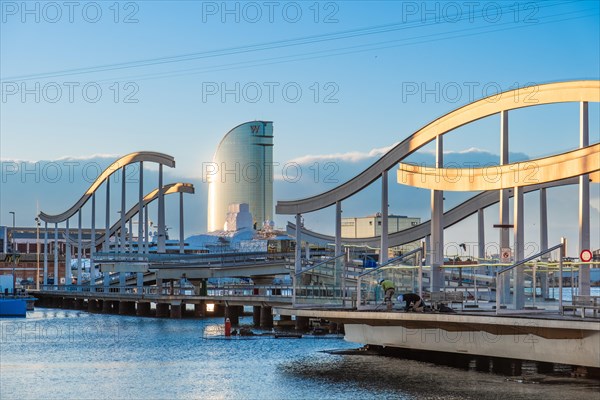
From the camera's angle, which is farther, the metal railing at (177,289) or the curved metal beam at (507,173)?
the metal railing at (177,289)

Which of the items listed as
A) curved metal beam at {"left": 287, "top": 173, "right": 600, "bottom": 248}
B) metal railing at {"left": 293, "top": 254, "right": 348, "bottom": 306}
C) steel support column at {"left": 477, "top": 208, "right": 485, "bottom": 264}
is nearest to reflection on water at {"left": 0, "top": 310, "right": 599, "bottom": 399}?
metal railing at {"left": 293, "top": 254, "right": 348, "bottom": 306}

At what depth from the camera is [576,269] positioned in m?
34.7

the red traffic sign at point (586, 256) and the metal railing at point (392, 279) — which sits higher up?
the red traffic sign at point (586, 256)

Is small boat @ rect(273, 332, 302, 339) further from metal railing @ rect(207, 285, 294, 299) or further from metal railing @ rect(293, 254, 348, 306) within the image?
metal railing @ rect(293, 254, 348, 306)

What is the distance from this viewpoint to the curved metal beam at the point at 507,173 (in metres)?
38.7

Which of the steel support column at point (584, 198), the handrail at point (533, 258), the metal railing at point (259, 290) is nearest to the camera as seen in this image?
the handrail at point (533, 258)

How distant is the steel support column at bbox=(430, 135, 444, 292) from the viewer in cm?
4172

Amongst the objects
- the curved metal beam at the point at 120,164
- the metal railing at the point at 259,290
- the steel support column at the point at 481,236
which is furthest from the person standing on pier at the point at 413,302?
the curved metal beam at the point at 120,164

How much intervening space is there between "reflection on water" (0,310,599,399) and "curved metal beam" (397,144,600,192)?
6978mm

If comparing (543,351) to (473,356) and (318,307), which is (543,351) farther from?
(318,307)

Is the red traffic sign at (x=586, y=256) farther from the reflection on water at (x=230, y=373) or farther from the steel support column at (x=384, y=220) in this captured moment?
the steel support column at (x=384, y=220)

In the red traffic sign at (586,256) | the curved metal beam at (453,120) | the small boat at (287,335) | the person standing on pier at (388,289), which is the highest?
the curved metal beam at (453,120)

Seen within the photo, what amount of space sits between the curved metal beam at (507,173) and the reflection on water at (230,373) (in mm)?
6978

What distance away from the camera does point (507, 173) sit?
4225cm
